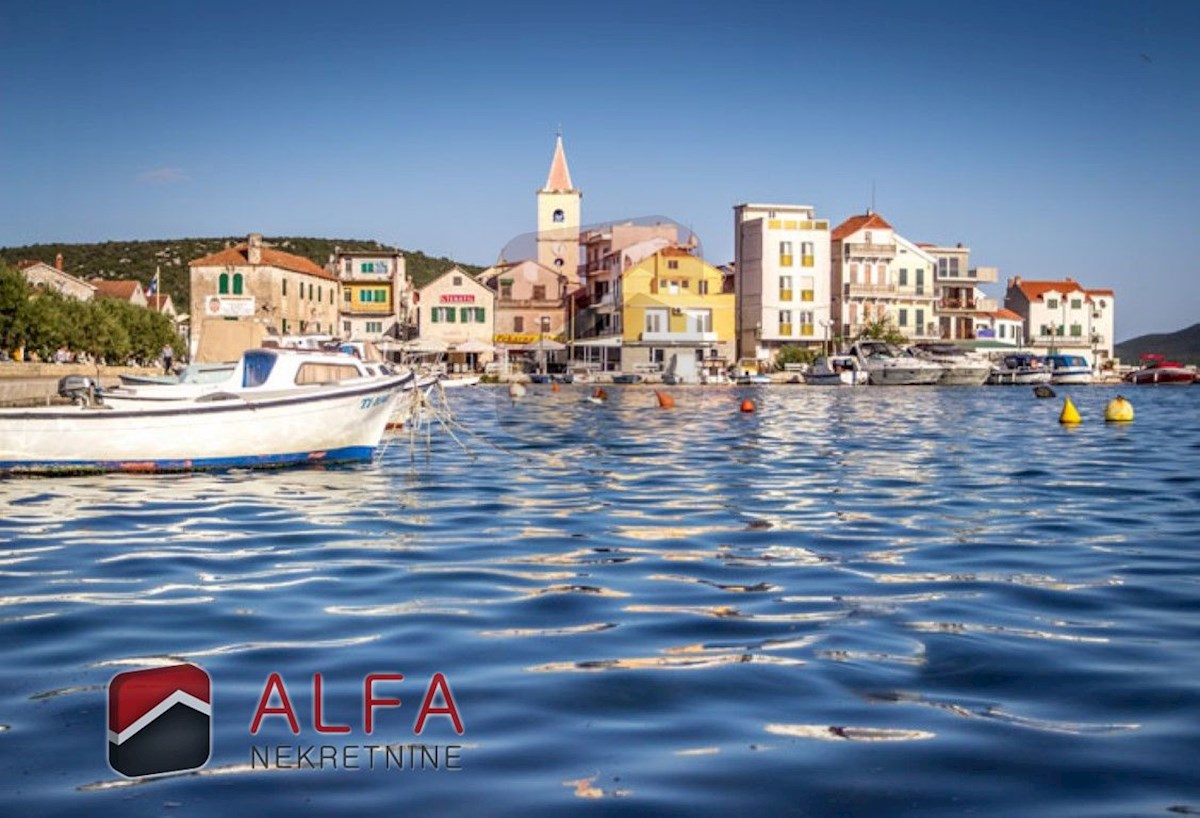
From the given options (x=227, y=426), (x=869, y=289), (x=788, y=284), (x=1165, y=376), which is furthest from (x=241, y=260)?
(x=227, y=426)

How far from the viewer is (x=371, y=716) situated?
6785 mm

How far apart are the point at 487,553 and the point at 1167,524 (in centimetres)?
815

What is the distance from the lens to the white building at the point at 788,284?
9744 centimetres

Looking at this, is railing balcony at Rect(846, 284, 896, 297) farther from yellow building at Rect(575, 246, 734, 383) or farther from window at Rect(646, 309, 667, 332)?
window at Rect(646, 309, 667, 332)

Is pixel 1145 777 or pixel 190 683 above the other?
pixel 190 683

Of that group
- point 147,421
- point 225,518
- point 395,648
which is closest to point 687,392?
point 147,421

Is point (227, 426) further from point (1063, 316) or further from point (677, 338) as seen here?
point (1063, 316)

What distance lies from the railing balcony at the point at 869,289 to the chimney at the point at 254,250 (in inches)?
1728

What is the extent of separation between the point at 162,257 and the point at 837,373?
5205 inches

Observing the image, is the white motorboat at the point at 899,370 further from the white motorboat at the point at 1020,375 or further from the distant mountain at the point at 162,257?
the distant mountain at the point at 162,257

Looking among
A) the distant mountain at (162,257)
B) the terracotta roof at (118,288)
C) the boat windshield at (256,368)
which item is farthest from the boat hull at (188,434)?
the distant mountain at (162,257)

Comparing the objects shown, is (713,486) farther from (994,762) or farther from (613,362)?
(613,362)

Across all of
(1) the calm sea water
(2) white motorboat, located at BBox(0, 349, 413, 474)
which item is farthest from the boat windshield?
(1) the calm sea water

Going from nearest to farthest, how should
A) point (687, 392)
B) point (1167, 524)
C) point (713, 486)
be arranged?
point (1167, 524)
point (713, 486)
point (687, 392)
